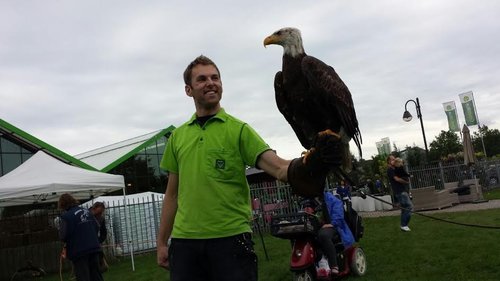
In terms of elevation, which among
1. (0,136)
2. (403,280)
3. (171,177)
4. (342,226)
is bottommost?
(403,280)

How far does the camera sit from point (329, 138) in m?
1.86

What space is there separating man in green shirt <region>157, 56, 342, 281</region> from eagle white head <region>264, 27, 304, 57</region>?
85.8 inches

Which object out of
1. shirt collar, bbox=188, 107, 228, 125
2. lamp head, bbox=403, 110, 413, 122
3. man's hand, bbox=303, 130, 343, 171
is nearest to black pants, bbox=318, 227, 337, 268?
shirt collar, bbox=188, 107, 228, 125

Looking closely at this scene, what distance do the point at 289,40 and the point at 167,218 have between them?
2590 millimetres

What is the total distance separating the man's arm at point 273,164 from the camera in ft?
7.15

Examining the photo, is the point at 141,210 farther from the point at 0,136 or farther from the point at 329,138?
the point at 329,138

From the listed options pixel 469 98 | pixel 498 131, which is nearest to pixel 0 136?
pixel 469 98

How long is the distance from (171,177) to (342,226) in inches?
167

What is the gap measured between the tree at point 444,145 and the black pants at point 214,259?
50.7 m

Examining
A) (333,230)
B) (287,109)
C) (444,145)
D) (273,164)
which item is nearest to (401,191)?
(333,230)

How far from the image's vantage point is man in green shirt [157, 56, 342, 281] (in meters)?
Answer: 2.43

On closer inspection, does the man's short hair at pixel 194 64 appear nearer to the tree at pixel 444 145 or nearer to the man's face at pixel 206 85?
the man's face at pixel 206 85

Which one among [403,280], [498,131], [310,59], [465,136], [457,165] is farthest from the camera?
[498,131]

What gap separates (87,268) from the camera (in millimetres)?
6707
